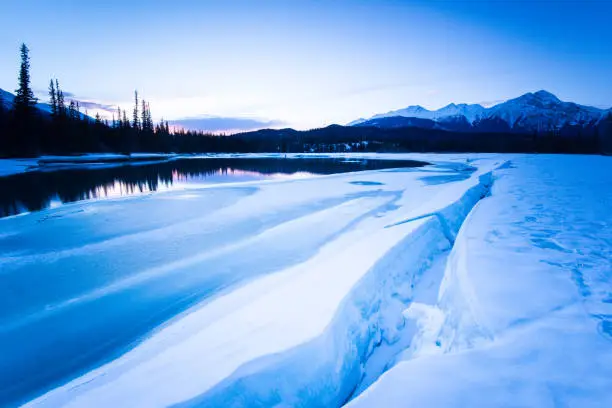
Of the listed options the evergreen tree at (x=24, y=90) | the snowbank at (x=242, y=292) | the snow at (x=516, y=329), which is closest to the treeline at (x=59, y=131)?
the evergreen tree at (x=24, y=90)

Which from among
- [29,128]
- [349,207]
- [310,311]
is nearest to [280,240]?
[310,311]

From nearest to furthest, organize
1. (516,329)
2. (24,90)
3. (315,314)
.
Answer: (516,329) → (315,314) → (24,90)

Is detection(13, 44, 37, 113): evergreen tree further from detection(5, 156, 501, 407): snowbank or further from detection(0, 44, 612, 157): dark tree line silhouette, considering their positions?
detection(5, 156, 501, 407): snowbank

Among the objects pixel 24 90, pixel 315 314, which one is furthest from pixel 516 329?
pixel 24 90

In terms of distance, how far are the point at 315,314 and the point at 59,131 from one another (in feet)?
182

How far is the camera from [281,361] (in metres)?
2.93

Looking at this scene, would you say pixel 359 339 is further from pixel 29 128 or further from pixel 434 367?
pixel 29 128

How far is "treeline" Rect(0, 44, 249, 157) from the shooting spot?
35.0 m

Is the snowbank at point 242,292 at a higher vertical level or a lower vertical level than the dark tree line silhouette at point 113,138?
lower

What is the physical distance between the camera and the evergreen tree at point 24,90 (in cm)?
3676

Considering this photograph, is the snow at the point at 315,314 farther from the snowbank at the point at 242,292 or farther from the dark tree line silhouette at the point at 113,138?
the dark tree line silhouette at the point at 113,138

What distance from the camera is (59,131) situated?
44312mm

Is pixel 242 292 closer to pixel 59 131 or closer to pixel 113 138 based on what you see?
pixel 59 131

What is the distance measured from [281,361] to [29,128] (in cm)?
4759
